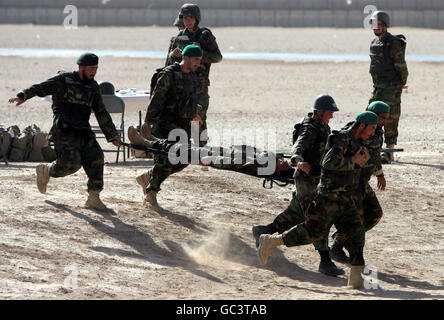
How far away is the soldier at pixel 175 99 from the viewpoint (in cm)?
1050

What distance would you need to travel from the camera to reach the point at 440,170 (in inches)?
563

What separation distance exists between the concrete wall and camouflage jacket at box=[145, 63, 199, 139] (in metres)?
33.7

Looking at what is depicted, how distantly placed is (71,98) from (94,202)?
120 cm

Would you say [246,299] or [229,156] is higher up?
[229,156]

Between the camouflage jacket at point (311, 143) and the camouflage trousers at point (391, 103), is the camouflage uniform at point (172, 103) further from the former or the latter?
the camouflage trousers at point (391, 103)

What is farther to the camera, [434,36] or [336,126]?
[434,36]

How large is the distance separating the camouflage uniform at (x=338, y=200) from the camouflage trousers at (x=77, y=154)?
2.62 metres

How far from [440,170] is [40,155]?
Answer: 5979mm

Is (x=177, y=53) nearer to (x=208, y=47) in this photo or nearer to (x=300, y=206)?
(x=208, y=47)

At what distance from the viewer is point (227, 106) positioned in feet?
72.3

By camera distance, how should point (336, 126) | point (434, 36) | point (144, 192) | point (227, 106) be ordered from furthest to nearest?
1. point (434, 36)
2. point (227, 106)
3. point (336, 126)
4. point (144, 192)

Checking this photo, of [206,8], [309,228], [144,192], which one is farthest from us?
[206,8]
